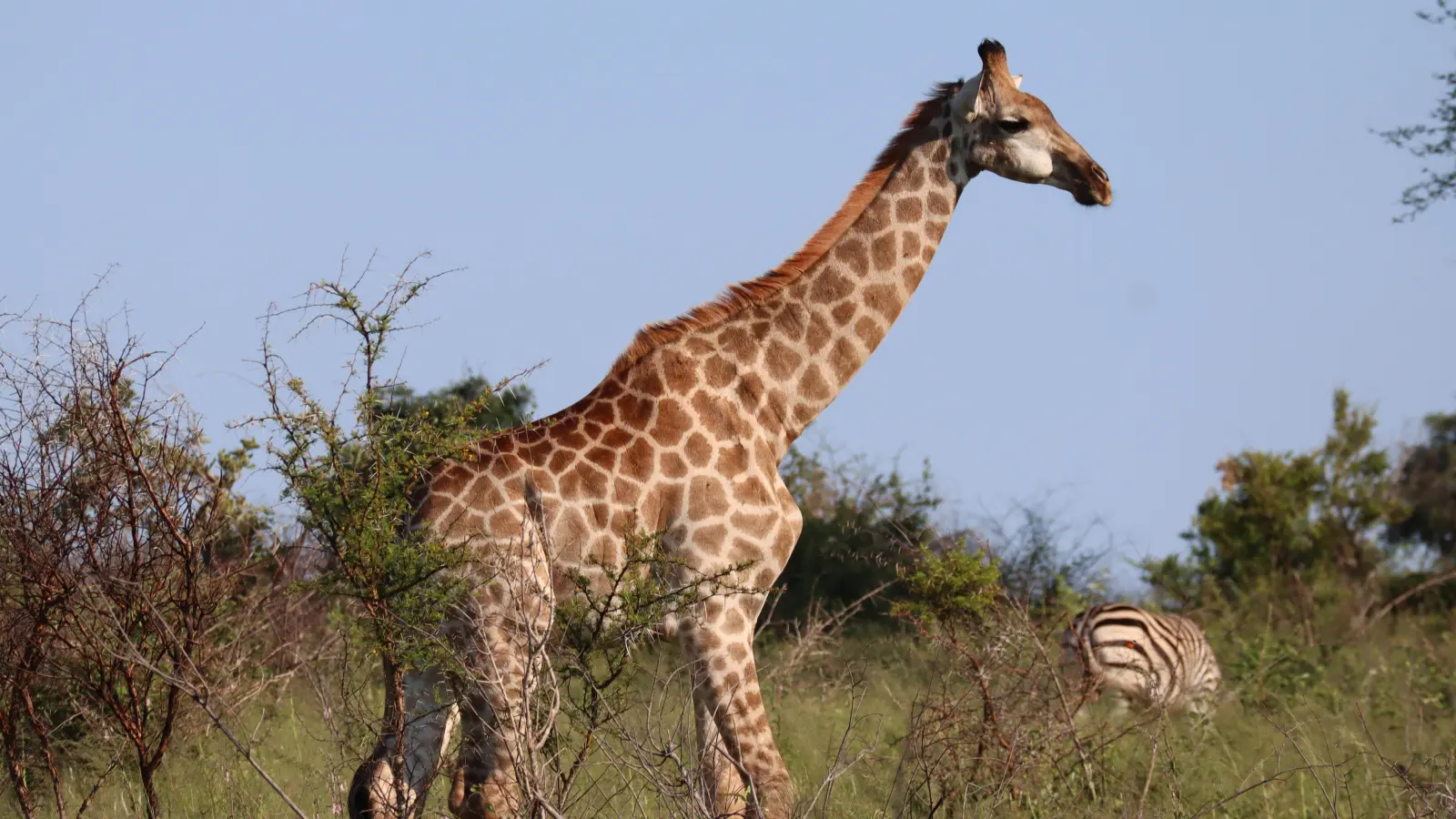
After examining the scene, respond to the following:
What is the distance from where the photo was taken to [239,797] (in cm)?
715

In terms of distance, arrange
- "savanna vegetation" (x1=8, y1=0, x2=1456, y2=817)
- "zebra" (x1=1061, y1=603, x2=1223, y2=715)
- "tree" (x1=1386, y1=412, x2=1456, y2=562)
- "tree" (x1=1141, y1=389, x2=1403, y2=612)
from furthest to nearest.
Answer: "tree" (x1=1386, y1=412, x2=1456, y2=562), "tree" (x1=1141, y1=389, x2=1403, y2=612), "zebra" (x1=1061, y1=603, x2=1223, y2=715), "savanna vegetation" (x1=8, y1=0, x2=1456, y2=817)

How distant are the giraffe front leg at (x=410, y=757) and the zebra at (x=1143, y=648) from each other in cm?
578

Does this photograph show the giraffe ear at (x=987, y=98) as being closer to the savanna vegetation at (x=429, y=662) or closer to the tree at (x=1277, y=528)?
the savanna vegetation at (x=429, y=662)

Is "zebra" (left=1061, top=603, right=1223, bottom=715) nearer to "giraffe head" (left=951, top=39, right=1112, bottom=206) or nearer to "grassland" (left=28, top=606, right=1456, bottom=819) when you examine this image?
"grassland" (left=28, top=606, right=1456, bottom=819)

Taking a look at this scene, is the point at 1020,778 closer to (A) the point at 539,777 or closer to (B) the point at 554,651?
(B) the point at 554,651

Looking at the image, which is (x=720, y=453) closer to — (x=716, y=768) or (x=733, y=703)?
(x=733, y=703)

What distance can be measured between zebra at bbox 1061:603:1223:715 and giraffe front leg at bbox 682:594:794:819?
4.91 metres

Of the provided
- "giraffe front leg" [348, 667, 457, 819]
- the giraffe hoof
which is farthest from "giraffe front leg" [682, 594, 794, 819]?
the giraffe hoof

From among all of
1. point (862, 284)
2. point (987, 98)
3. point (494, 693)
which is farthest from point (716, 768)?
point (987, 98)

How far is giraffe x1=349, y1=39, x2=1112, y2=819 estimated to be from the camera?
5918 millimetres

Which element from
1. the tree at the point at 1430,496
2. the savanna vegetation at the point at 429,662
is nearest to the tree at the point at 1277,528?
the savanna vegetation at the point at 429,662

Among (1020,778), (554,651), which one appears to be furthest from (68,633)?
(1020,778)

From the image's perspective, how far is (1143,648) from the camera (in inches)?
423

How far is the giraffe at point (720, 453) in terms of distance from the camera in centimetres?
592
